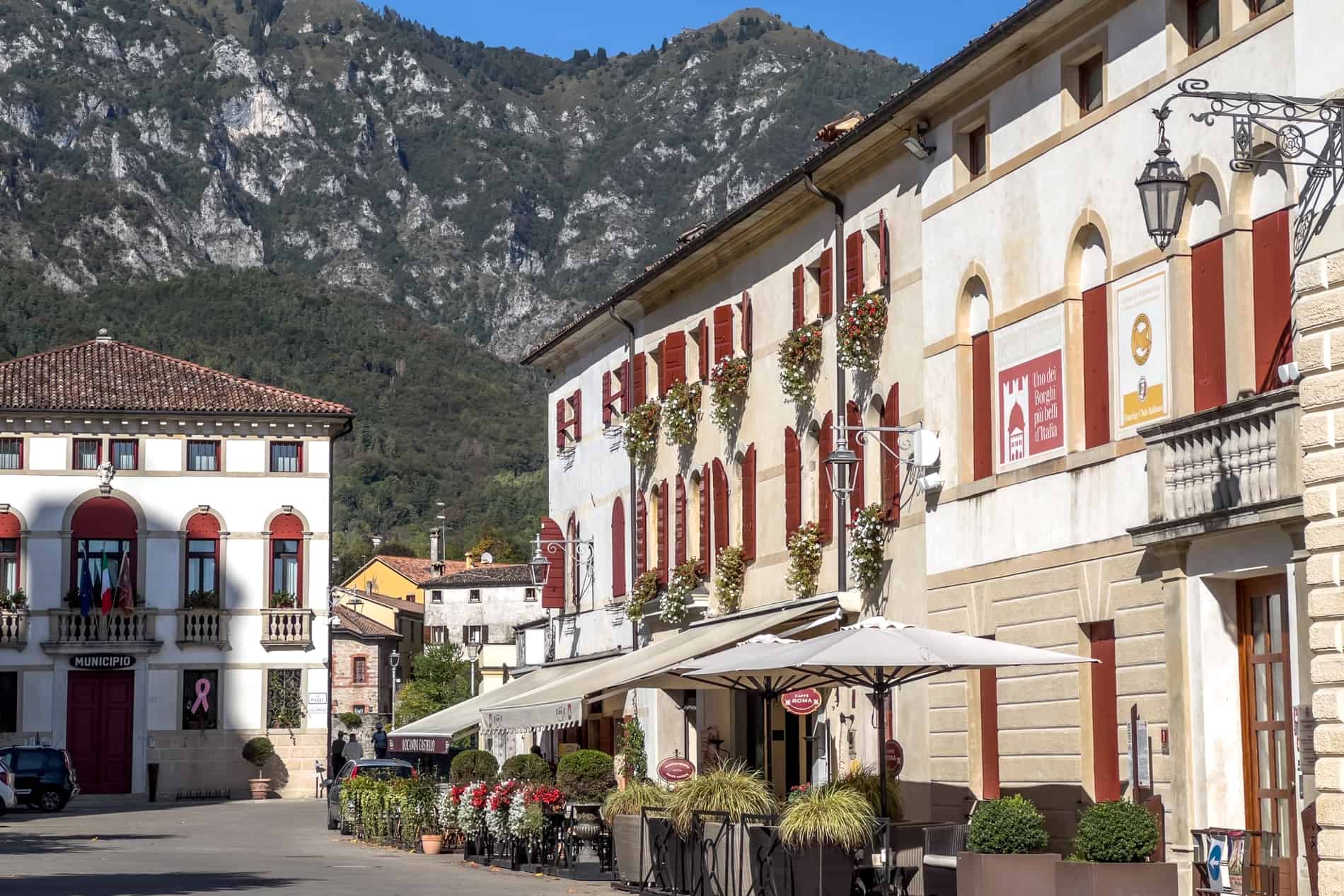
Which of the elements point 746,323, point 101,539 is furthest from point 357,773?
point 101,539

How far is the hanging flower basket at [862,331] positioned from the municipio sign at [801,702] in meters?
4.30

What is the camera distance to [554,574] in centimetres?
4381

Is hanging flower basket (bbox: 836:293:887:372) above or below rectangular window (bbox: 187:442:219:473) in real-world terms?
below

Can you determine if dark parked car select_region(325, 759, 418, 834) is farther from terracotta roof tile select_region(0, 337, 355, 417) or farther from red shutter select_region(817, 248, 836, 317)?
terracotta roof tile select_region(0, 337, 355, 417)

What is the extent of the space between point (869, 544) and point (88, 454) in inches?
1329

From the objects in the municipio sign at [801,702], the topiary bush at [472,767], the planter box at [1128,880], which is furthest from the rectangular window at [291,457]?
the planter box at [1128,880]

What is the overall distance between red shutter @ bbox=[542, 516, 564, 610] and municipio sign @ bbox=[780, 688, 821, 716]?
60.5 ft

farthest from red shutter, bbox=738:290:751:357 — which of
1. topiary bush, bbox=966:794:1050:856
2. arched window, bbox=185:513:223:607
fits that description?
arched window, bbox=185:513:223:607

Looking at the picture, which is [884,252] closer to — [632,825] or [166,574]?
[632,825]

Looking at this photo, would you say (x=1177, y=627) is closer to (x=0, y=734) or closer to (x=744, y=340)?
(x=744, y=340)

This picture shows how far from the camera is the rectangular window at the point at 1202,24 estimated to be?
18.1m

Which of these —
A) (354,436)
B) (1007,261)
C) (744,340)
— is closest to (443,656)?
(354,436)

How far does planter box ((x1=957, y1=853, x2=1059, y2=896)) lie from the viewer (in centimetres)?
1719

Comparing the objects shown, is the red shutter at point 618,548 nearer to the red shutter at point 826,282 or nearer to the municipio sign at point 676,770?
the red shutter at point 826,282
